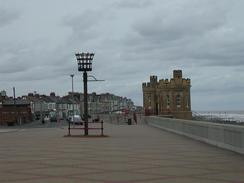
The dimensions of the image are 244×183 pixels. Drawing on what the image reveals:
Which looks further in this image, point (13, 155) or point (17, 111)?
point (17, 111)

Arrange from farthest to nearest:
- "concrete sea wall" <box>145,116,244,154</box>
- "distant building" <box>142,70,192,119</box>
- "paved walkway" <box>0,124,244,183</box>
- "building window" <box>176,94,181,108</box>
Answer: "building window" <box>176,94,181,108</box>
"distant building" <box>142,70,192,119</box>
"concrete sea wall" <box>145,116,244,154</box>
"paved walkway" <box>0,124,244,183</box>

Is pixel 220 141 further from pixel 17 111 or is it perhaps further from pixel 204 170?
pixel 17 111

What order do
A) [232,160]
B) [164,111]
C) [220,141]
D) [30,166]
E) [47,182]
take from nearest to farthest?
[47,182]
[30,166]
[232,160]
[220,141]
[164,111]

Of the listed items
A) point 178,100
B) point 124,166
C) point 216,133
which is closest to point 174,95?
point 178,100

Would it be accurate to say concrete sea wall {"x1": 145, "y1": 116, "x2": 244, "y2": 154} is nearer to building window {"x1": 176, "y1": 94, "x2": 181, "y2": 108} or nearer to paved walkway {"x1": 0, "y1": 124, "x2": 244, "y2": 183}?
paved walkway {"x1": 0, "y1": 124, "x2": 244, "y2": 183}

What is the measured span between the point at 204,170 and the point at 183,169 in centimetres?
60

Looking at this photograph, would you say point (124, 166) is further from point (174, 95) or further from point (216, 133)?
point (174, 95)

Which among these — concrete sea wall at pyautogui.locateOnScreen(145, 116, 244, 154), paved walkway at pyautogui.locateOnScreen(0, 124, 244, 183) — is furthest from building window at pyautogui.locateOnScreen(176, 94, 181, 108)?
paved walkway at pyautogui.locateOnScreen(0, 124, 244, 183)

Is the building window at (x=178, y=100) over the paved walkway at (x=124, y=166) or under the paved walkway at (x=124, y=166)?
over

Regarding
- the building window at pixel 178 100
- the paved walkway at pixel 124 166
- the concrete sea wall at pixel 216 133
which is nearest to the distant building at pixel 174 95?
the building window at pixel 178 100

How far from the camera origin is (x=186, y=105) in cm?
10488

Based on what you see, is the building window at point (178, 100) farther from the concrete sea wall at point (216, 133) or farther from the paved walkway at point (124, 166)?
the paved walkway at point (124, 166)

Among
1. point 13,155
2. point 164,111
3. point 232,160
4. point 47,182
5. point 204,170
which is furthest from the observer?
point 164,111

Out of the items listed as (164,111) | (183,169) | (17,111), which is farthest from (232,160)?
(17,111)
